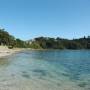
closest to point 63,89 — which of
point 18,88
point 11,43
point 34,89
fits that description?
point 34,89

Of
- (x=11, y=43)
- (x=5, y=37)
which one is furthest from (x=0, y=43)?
(x=11, y=43)

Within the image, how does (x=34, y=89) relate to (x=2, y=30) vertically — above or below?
below

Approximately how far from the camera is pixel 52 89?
20844 mm

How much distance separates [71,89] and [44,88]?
2.22 m

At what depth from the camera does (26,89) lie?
2078 cm

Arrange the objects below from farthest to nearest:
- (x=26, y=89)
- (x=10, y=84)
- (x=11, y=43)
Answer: (x=11, y=43), (x=10, y=84), (x=26, y=89)

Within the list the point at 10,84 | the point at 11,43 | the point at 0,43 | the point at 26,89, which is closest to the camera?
the point at 26,89

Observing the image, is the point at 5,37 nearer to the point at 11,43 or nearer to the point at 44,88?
the point at 11,43

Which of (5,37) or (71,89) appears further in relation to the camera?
(5,37)

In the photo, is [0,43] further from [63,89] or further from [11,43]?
[63,89]

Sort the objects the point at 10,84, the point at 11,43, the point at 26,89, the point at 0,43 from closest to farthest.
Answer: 1. the point at 26,89
2. the point at 10,84
3. the point at 0,43
4. the point at 11,43

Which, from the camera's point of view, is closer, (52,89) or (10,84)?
(52,89)

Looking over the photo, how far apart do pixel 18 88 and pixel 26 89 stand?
2.45 feet

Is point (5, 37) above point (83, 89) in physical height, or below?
above
